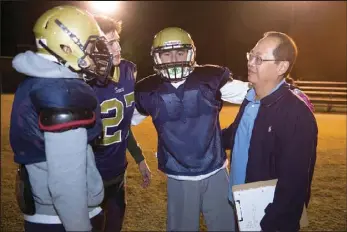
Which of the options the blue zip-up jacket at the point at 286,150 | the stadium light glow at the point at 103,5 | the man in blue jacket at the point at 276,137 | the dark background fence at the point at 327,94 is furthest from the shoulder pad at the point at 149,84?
the stadium light glow at the point at 103,5

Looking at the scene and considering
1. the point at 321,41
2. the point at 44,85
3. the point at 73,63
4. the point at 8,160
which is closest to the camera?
the point at 44,85

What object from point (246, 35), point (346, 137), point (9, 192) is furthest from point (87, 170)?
point (246, 35)

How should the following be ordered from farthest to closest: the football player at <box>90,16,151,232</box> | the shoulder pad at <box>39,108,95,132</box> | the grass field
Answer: the grass field < the football player at <box>90,16,151,232</box> < the shoulder pad at <box>39,108,95,132</box>

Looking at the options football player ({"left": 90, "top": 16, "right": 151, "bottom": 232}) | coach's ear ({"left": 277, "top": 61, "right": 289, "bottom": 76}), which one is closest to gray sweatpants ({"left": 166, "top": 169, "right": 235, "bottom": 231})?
football player ({"left": 90, "top": 16, "right": 151, "bottom": 232})

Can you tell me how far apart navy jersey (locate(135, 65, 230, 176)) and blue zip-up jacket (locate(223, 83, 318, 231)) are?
0.55 m

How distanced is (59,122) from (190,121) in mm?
1248

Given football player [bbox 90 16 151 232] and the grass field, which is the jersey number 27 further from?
the grass field

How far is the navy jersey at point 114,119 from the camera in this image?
2.83 metres

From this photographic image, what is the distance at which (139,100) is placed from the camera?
295cm

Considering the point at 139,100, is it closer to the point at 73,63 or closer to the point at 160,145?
the point at 160,145

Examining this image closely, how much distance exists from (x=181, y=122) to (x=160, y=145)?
267 mm

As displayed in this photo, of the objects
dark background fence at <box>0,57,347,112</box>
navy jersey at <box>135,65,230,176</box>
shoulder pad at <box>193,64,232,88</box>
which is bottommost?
dark background fence at <box>0,57,347,112</box>

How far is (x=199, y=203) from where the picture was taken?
9.27 feet

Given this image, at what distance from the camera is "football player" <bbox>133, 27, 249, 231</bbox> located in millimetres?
2750
